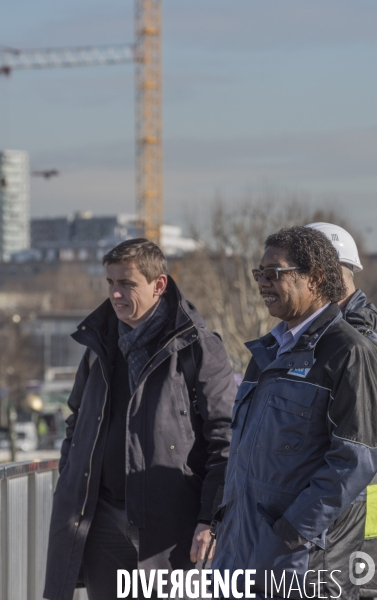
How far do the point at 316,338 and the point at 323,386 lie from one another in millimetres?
163

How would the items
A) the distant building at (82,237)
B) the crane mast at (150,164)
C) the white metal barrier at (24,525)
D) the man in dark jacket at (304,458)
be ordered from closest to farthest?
1. the man in dark jacket at (304,458)
2. the white metal barrier at (24,525)
3. the crane mast at (150,164)
4. the distant building at (82,237)

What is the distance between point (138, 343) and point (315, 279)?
1.01 m

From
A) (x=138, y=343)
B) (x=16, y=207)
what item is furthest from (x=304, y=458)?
(x=16, y=207)

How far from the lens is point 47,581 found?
4270 millimetres

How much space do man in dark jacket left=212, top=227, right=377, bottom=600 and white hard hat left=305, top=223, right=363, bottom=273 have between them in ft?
2.76

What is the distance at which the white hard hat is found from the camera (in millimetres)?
4312

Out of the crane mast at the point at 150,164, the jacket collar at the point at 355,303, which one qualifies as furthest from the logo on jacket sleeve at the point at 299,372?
the crane mast at the point at 150,164

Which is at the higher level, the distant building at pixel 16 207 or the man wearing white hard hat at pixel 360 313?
the man wearing white hard hat at pixel 360 313

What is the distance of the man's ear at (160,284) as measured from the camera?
14.4 feet

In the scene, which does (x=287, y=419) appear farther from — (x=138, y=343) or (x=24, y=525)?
(x=24, y=525)

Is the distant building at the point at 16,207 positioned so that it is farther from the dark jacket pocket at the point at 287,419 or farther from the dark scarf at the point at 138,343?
the dark jacket pocket at the point at 287,419

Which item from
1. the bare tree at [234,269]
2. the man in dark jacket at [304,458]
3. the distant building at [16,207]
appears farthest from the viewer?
the distant building at [16,207]

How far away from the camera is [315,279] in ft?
11.5

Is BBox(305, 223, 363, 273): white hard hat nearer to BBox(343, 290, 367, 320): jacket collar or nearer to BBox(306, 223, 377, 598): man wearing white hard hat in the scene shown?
BBox(306, 223, 377, 598): man wearing white hard hat
